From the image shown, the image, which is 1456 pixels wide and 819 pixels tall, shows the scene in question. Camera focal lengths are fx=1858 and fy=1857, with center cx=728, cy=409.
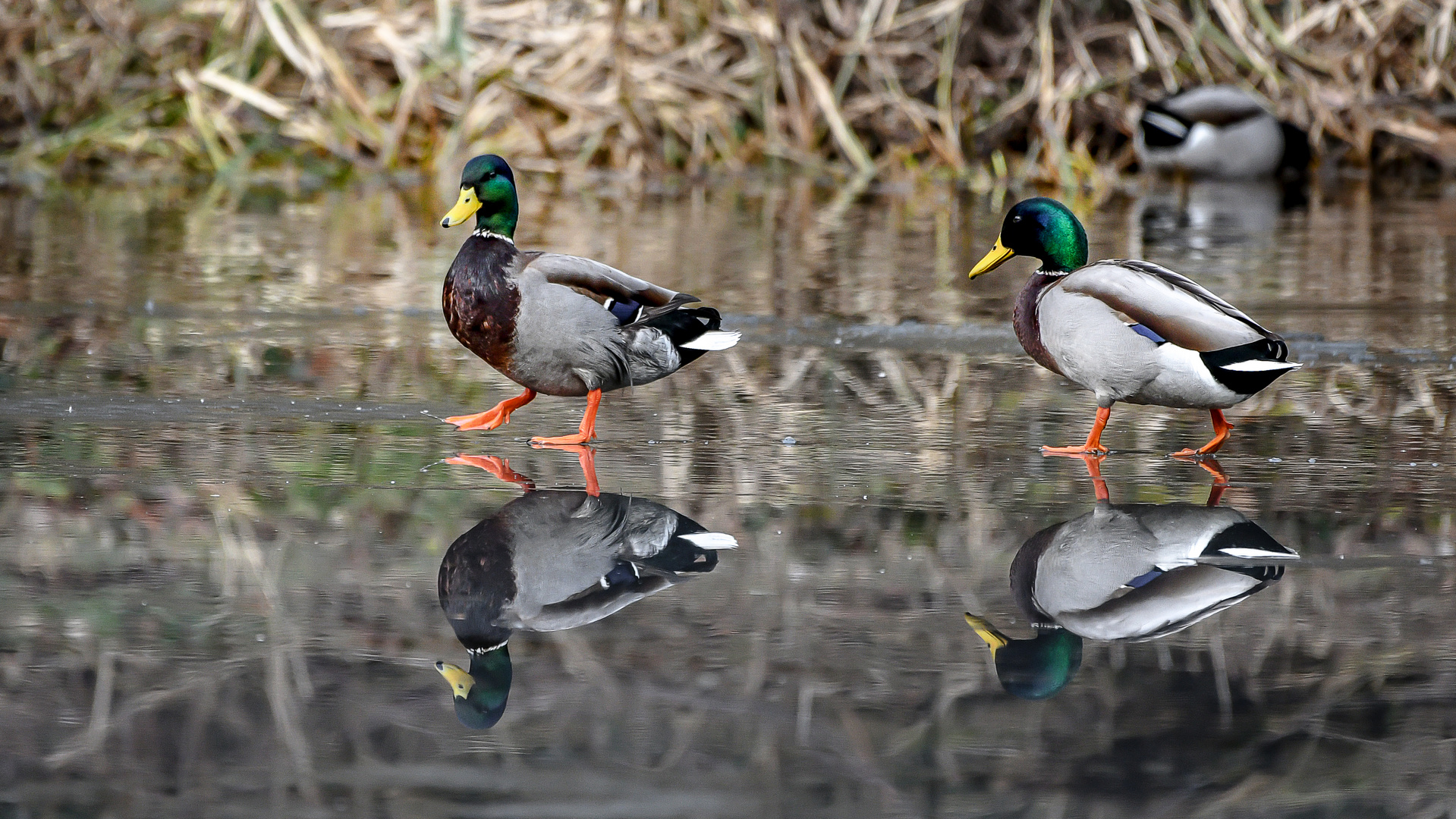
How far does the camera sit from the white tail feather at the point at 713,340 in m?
4.84

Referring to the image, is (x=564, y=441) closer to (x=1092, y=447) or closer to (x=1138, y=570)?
(x=1092, y=447)

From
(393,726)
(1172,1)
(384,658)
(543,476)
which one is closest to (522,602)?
(384,658)

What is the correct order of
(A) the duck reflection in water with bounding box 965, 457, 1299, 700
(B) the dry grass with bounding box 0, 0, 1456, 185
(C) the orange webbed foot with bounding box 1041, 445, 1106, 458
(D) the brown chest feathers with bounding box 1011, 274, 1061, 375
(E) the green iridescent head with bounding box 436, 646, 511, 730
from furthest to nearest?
(B) the dry grass with bounding box 0, 0, 1456, 185 < (D) the brown chest feathers with bounding box 1011, 274, 1061, 375 < (C) the orange webbed foot with bounding box 1041, 445, 1106, 458 < (A) the duck reflection in water with bounding box 965, 457, 1299, 700 < (E) the green iridescent head with bounding box 436, 646, 511, 730

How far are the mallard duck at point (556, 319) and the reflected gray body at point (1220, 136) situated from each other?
1021 cm

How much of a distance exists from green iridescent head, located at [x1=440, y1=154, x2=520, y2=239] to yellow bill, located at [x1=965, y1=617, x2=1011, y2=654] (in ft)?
7.34

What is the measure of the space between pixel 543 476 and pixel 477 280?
0.73 meters

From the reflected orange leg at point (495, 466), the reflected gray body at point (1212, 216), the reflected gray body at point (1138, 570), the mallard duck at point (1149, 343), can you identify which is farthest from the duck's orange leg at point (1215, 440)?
the reflected gray body at point (1212, 216)

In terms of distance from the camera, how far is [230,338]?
641 cm

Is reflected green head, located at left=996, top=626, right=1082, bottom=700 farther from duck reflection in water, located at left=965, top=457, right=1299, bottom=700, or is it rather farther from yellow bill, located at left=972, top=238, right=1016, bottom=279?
yellow bill, located at left=972, top=238, right=1016, bottom=279

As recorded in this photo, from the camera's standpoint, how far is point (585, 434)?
15.2ft

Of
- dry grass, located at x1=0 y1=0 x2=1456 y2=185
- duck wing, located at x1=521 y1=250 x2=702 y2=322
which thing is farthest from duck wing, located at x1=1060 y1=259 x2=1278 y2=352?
dry grass, located at x1=0 y1=0 x2=1456 y2=185

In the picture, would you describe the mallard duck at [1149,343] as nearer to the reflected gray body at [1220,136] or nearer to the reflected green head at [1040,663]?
the reflected green head at [1040,663]

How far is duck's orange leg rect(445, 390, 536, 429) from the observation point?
4836mm

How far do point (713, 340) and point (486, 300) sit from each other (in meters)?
0.60
